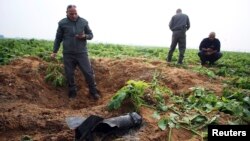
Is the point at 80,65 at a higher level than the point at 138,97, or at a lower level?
higher

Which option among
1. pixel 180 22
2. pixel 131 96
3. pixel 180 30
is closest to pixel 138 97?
pixel 131 96

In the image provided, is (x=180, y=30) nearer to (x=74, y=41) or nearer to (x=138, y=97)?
(x=74, y=41)

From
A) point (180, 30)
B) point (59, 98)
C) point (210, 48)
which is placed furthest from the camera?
point (210, 48)

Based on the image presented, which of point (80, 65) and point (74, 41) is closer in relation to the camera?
point (74, 41)

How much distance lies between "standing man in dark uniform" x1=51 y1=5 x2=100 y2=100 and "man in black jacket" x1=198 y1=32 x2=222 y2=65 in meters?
5.73

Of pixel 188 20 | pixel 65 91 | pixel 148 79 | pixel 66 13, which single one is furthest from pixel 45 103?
pixel 188 20

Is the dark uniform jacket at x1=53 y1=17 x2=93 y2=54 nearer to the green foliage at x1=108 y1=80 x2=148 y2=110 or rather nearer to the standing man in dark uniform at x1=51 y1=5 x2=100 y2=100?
the standing man in dark uniform at x1=51 y1=5 x2=100 y2=100

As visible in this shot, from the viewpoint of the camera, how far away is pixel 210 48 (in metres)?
11.3

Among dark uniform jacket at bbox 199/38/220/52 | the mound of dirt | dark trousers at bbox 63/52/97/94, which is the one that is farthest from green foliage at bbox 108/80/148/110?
dark uniform jacket at bbox 199/38/220/52

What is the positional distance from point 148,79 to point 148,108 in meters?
2.28

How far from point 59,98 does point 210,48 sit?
21.0ft

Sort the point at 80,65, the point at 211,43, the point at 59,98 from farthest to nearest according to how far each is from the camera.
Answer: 1. the point at 211,43
2. the point at 59,98
3. the point at 80,65

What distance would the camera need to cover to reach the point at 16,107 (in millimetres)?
5496

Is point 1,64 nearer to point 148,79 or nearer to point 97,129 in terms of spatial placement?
point 148,79
